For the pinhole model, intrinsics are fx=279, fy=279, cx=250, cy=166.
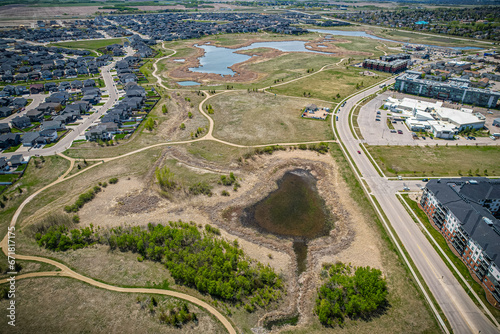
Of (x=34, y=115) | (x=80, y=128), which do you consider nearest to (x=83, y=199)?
(x=80, y=128)

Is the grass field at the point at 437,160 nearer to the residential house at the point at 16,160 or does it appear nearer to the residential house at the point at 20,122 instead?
the residential house at the point at 16,160

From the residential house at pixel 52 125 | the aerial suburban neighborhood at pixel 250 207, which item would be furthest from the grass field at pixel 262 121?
the residential house at pixel 52 125

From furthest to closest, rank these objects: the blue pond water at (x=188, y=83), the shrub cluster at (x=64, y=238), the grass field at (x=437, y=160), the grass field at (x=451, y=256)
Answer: the blue pond water at (x=188, y=83) < the grass field at (x=437, y=160) < the shrub cluster at (x=64, y=238) < the grass field at (x=451, y=256)

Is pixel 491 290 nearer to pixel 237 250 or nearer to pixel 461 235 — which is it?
pixel 461 235

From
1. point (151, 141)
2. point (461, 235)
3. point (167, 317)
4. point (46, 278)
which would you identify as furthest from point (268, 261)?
point (151, 141)

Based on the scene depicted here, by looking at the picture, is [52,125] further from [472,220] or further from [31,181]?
[472,220]

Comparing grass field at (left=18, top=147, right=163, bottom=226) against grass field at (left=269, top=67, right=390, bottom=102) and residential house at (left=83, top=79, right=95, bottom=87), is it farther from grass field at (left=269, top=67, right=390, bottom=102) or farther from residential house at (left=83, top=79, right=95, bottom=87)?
residential house at (left=83, top=79, right=95, bottom=87)
